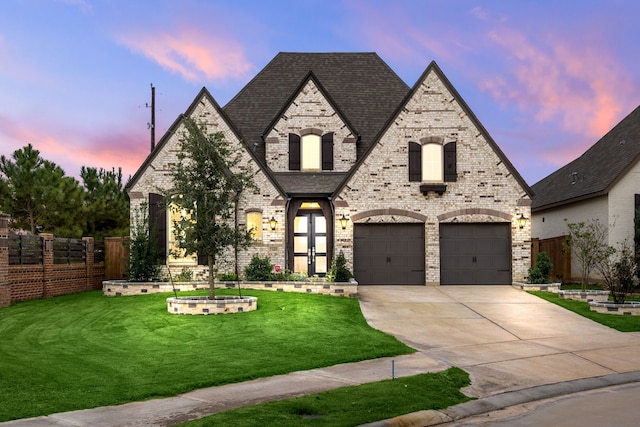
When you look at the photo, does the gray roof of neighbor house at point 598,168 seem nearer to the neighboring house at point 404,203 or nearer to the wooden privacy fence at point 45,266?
the neighboring house at point 404,203

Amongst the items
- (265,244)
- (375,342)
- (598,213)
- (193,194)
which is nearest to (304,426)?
(375,342)

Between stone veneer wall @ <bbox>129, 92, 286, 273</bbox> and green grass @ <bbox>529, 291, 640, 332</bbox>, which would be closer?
green grass @ <bbox>529, 291, 640, 332</bbox>

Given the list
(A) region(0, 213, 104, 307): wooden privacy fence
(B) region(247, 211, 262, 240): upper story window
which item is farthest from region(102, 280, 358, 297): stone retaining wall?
(B) region(247, 211, 262, 240): upper story window

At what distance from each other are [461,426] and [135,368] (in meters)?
5.46

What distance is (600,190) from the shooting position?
26.7 meters

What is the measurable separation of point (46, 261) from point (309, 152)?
11.2 metres

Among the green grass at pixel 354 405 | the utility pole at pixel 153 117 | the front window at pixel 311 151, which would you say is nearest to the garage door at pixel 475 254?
the front window at pixel 311 151

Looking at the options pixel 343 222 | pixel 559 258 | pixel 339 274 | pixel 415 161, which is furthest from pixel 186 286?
pixel 559 258

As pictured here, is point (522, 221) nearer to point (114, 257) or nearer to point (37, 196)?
point (114, 257)

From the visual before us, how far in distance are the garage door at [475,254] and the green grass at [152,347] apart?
7637mm

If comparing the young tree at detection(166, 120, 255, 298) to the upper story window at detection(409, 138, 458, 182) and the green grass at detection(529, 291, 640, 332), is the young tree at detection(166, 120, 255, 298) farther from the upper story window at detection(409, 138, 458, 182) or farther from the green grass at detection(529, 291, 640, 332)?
the green grass at detection(529, 291, 640, 332)

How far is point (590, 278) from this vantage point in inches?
1109

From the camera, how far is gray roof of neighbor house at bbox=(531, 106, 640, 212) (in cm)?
2688

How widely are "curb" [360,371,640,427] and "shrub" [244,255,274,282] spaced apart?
14053 millimetres
